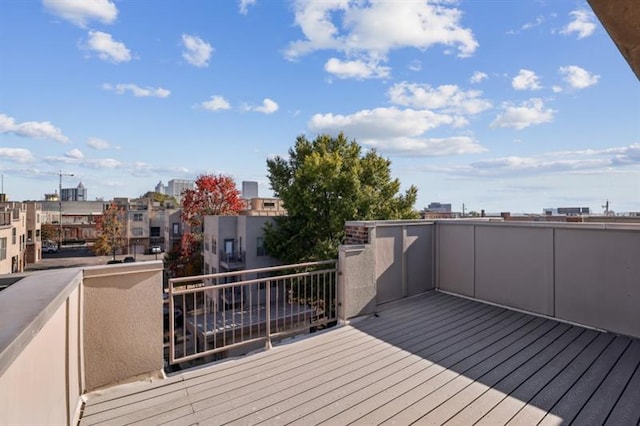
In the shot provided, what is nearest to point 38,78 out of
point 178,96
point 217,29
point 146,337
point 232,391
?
point 217,29

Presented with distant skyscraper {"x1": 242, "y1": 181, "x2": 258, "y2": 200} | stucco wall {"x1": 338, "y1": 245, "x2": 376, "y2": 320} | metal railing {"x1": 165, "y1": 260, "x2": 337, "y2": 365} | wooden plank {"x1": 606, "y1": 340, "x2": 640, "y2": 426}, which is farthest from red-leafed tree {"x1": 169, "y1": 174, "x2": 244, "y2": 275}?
wooden plank {"x1": 606, "y1": 340, "x2": 640, "y2": 426}

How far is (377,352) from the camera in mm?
3480

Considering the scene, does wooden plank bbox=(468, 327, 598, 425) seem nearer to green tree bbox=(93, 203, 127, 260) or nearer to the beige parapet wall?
the beige parapet wall

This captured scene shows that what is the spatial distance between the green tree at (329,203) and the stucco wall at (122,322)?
8.30 meters

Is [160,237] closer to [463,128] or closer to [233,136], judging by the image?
[233,136]

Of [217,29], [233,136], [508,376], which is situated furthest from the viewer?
[233,136]

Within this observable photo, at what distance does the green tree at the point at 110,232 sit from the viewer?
32547 mm

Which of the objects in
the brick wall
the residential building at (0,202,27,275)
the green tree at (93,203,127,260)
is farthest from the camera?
the green tree at (93,203,127,260)

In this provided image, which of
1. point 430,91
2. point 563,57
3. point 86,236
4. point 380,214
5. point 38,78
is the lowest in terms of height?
point 86,236

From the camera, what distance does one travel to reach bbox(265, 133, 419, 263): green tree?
12.0 metres

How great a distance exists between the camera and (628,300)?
12.6ft

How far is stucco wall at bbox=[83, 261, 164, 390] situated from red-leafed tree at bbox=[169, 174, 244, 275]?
21799 mm

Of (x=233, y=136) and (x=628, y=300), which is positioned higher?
(x=233, y=136)

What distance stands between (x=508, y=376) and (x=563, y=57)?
7.30 metres
